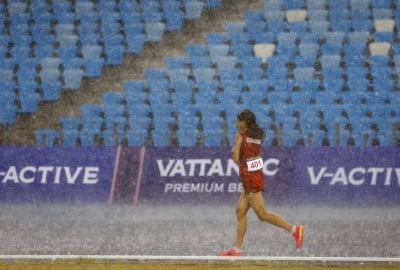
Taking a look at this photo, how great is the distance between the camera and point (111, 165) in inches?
433

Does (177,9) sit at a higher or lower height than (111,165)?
higher

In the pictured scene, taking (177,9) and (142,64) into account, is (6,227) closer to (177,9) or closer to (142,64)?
(142,64)

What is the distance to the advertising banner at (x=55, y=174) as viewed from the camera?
10898mm

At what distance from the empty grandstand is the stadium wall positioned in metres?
2.88

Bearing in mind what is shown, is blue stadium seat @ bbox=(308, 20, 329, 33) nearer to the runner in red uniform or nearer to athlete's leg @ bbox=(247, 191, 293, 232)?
the runner in red uniform

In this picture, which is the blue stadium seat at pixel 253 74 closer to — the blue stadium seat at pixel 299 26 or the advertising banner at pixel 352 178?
the blue stadium seat at pixel 299 26

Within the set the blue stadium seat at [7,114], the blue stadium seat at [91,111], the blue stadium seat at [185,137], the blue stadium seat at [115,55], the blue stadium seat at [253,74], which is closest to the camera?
the blue stadium seat at [185,137]

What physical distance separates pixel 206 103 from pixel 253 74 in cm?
120

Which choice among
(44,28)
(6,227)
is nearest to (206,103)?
(44,28)

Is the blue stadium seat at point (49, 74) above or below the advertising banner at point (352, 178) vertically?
above

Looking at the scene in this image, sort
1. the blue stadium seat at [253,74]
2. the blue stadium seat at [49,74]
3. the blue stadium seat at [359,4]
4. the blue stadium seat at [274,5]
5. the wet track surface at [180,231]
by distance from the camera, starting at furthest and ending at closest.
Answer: the blue stadium seat at [274,5] < the blue stadium seat at [359,4] < the blue stadium seat at [49,74] < the blue stadium seat at [253,74] < the wet track surface at [180,231]

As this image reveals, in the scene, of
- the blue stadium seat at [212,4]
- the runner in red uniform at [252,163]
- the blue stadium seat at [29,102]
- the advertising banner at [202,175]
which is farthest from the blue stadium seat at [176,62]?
the runner in red uniform at [252,163]

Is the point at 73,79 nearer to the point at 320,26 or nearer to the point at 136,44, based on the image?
the point at 136,44

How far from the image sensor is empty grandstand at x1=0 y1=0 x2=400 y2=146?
14.3 metres
